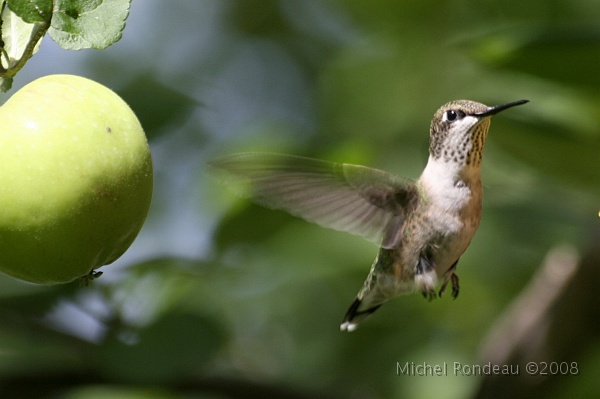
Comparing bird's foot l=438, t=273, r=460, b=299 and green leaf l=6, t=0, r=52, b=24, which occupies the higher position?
green leaf l=6, t=0, r=52, b=24

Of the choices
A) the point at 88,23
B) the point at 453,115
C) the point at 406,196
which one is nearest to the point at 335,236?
the point at 406,196

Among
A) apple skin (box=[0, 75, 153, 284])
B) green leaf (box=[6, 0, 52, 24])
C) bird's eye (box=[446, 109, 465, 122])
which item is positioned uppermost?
bird's eye (box=[446, 109, 465, 122])

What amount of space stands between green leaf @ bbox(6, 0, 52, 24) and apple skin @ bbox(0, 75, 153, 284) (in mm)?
142

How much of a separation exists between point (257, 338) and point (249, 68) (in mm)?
1466

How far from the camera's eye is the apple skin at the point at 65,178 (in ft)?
4.75

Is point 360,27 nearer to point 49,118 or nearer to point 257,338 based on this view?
point 257,338

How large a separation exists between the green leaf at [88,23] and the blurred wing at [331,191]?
35 centimetres

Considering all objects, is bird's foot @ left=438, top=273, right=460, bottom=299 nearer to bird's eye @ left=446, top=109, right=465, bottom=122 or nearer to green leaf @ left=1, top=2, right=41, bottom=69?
bird's eye @ left=446, top=109, right=465, bottom=122

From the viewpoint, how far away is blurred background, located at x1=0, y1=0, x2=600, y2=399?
285 cm

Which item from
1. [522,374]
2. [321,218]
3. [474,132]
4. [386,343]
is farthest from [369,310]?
[386,343]

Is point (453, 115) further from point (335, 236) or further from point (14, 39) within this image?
point (335, 236)

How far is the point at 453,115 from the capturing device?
189 cm

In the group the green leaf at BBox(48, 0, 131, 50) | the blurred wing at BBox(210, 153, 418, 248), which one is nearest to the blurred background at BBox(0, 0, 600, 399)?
the blurred wing at BBox(210, 153, 418, 248)

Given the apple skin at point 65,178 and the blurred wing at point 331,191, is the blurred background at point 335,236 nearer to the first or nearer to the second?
the blurred wing at point 331,191
